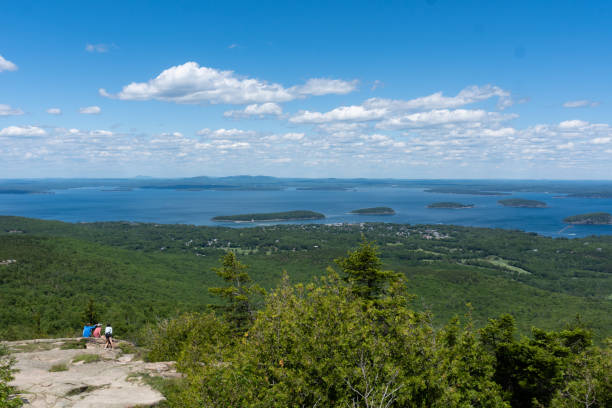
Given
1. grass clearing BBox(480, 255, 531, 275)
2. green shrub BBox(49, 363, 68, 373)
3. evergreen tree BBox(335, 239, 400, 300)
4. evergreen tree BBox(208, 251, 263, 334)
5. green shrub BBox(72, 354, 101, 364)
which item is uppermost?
evergreen tree BBox(335, 239, 400, 300)

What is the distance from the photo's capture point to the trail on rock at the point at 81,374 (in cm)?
1814

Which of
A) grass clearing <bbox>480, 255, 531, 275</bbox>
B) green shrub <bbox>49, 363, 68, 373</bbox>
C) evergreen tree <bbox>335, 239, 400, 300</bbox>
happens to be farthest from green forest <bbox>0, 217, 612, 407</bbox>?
green shrub <bbox>49, 363, 68, 373</bbox>

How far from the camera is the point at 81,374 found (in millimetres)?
22047

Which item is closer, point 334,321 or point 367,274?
point 334,321

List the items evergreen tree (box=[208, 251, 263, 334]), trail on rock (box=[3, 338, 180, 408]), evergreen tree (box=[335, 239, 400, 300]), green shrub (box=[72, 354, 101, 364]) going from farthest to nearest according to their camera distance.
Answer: evergreen tree (box=[208, 251, 263, 334]) → evergreen tree (box=[335, 239, 400, 300]) → green shrub (box=[72, 354, 101, 364]) → trail on rock (box=[3, 338, 180, 408])

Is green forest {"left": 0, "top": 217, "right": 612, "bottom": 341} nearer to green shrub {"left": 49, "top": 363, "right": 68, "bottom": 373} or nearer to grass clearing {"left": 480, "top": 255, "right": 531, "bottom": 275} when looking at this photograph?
grass clearing {"left": 480, "top": 255, "right": 531, "bottom": 275}

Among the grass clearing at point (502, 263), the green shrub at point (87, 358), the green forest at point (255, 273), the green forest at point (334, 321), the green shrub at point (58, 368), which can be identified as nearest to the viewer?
the green forest at point (334, 321)

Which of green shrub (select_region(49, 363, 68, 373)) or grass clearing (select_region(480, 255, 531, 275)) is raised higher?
green shrub (select_region(49, 363, 68, 373))

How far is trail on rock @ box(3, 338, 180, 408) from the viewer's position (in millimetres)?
18141

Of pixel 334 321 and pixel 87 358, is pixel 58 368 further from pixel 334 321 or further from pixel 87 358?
pixel 334 321

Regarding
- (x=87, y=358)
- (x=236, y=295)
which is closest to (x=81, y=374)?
(x=87, y=358)

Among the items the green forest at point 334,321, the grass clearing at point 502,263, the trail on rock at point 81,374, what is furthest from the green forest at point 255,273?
the trail on rock at point 81,374

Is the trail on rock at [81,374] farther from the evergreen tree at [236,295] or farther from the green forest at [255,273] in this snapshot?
the green forest at [255,273]

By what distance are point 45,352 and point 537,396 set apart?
3751cm
